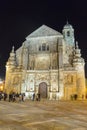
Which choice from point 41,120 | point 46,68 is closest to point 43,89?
point 46,68

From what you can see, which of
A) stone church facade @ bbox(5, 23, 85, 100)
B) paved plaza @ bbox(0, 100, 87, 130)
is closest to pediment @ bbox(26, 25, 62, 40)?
stone church facade @ bbox(5, 23, 85, 100)

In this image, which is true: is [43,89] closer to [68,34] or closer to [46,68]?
[46,68]

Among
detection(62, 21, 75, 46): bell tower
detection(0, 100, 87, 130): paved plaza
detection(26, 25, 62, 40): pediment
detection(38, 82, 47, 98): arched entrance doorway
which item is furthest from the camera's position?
detection(62, 21, 75, 46): bell tower

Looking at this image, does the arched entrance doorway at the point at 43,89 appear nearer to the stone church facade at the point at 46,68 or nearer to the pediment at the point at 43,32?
the stone church facade at the point at 46,68

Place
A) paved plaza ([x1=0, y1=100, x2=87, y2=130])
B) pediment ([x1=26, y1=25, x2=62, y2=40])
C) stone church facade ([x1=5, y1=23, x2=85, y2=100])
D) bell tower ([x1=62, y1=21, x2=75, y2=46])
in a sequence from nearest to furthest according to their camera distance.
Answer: paved plaza ([x1=0, y1=100, x2=87, y2=130]), stone church facade ([x1=5, y1=23, x2=85, y2=100]), pediment ([x1=26, y1=25, x2=62, y2=40]), bell tower ([x1=62, y1=21, x2=75, y2=46])

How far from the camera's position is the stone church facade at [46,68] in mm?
33844

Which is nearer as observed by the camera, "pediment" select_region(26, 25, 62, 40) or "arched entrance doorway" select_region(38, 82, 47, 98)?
"arched entrance doorway" select_region(38, 82, 47, 98)

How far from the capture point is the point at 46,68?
3600 centimetres

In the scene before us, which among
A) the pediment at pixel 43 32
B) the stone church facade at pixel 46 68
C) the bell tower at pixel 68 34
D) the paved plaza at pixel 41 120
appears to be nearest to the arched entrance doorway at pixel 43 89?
the stone church facade at pixel 46 68

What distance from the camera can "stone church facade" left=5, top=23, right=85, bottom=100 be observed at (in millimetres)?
33844

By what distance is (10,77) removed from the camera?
36312mm

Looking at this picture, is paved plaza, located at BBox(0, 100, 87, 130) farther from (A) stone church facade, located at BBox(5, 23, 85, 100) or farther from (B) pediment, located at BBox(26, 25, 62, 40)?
(B) pediment, located at BBox(26, 25, 62, 40)

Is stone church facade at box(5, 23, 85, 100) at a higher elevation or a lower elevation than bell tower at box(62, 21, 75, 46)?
lower

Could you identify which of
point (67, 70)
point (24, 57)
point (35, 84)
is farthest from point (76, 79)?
point (24, 57)
